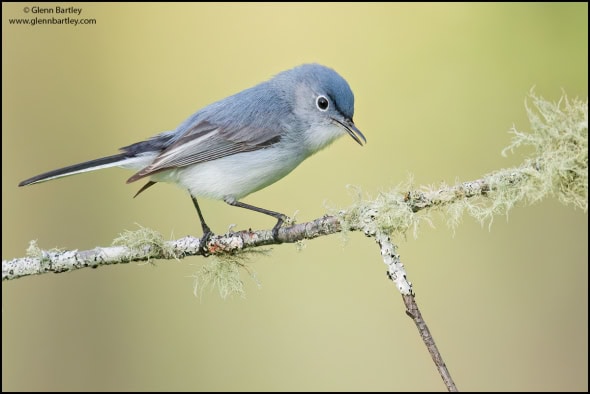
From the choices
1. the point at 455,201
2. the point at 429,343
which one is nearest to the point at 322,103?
the point at 455,201

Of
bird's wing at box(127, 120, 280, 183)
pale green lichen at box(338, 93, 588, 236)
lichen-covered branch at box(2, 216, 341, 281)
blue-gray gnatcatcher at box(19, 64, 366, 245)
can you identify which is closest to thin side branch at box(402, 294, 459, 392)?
pale green lichen at box(338, 93, 588, 236)

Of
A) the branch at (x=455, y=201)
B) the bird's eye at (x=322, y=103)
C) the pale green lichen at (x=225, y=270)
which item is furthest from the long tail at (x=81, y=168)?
the bird's eye at (x=322, y=103)

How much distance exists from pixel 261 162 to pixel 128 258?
0.86 meters

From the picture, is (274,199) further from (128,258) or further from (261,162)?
(128,258)

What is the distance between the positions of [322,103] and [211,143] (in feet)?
2.03

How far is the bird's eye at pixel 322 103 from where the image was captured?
3348 mm

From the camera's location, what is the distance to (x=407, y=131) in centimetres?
462

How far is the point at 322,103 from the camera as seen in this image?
3.36m

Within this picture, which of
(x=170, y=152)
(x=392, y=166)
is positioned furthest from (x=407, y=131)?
(x=170, y=152)

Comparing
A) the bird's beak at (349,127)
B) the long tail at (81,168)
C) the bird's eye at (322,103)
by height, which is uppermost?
the bird's eye at (322,103)

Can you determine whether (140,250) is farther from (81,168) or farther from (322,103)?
(322,103)

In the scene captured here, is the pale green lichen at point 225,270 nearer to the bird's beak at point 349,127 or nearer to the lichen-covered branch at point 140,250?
the lichen-covered branch at point 140,250

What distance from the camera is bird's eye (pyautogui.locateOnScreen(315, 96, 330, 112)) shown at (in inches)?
132

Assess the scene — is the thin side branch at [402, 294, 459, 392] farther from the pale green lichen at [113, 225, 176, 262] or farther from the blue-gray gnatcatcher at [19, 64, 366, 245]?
the blue-gray gnatcatcher at [19, 64, 366, 245]
